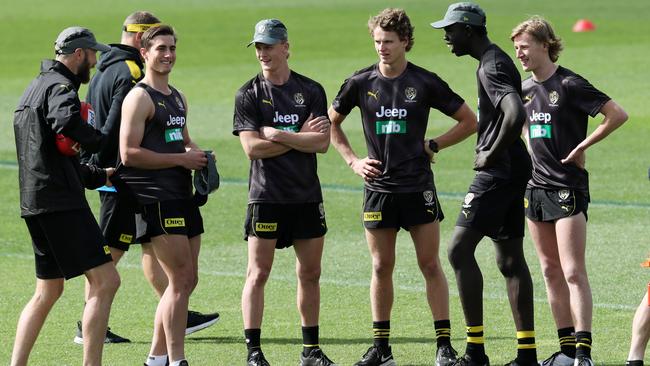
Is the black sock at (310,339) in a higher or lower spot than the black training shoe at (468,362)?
higher

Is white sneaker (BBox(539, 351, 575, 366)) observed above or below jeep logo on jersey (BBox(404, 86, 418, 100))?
below

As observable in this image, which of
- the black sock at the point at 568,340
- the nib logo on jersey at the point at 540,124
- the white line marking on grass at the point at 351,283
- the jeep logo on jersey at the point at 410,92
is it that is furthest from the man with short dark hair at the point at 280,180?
the white line marking on grass at the point at 351,283

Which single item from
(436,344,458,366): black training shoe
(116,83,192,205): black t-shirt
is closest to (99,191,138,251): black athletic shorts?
(116,83,192,205): black t-shirt

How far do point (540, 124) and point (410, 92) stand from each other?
885mm

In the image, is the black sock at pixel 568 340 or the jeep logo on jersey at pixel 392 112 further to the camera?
the jeep logo on jersey at pixel 392 112

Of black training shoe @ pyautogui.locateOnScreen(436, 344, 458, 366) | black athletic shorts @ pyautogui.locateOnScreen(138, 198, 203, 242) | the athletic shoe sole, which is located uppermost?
black athletic shorts @ pyautogui.locateOnScreen(138, 198, 203, 242)

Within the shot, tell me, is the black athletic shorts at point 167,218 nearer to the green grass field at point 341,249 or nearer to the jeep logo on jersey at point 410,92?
the green grass field at point 341,249

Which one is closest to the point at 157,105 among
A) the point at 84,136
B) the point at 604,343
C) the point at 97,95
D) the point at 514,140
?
the point at 84,136

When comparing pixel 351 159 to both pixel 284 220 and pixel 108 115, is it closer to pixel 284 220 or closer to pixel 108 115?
pixel 284 220

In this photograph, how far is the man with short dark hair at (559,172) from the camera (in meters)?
9.32

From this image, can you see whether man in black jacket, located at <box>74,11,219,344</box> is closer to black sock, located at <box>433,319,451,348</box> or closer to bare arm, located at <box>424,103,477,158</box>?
black sock, located at <box>433,319,451,348</box>

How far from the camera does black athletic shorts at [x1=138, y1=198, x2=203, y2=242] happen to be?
9133 mm

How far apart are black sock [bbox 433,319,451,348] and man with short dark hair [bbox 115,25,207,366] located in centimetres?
168

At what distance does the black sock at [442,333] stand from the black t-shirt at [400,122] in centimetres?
91
